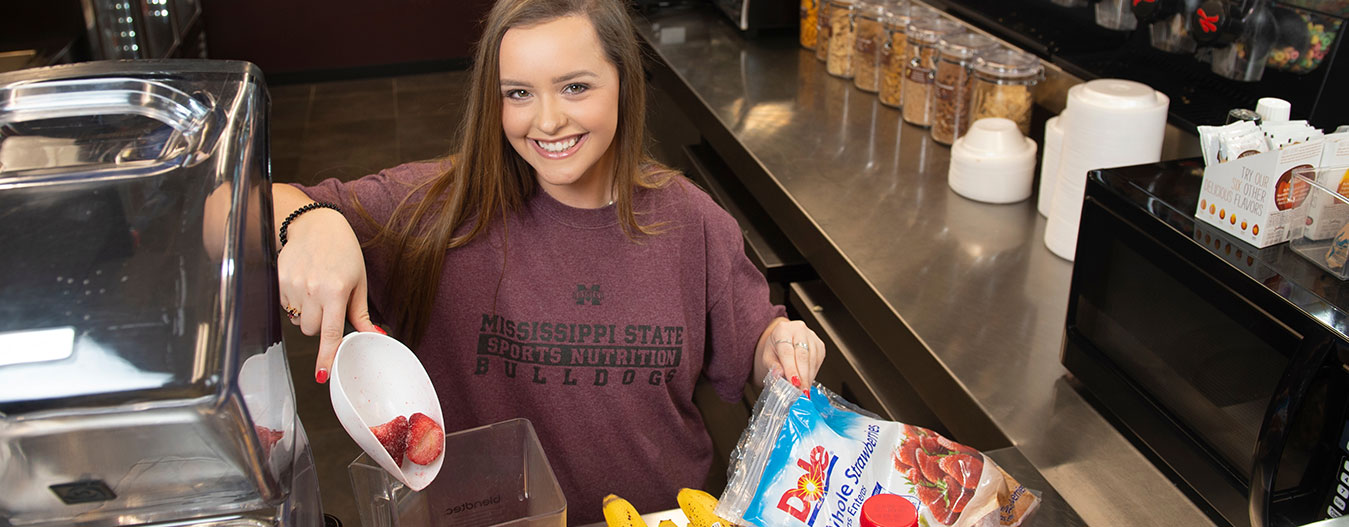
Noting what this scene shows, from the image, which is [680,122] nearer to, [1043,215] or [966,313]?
[1043,215]

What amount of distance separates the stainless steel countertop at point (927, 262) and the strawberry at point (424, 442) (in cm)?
69

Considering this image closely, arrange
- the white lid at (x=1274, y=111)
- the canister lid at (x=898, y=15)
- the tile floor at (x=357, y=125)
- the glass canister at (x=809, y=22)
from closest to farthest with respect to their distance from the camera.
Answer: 1. the white lid at (x=1274, y=111)
2. the canister lid at (x=898, y=15)
3. the glass canister at (x=809, y=22)
4. the tile floor at (x=357, y=125)

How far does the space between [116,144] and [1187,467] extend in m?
1.08

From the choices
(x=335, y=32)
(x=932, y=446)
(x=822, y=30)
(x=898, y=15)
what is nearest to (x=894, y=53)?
(x=898, y=15)

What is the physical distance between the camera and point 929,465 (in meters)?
A: 0.89

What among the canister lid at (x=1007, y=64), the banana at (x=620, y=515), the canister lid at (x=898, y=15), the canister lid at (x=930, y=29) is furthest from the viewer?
the canister lid at (x=898, y=15)

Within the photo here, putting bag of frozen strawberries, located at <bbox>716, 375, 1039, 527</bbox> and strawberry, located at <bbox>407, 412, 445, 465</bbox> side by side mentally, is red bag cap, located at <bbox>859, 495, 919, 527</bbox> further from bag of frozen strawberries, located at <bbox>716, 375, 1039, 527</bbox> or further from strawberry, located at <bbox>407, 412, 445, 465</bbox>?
strawberry, located at <bbox>407, 412, 445, 465</bbox>

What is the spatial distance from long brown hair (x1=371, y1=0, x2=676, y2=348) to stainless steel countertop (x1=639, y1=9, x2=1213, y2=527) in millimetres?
476

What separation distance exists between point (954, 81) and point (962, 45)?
8 centimetres

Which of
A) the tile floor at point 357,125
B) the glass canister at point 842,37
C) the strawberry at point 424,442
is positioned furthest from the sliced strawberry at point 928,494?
the tile floor at point 357,125

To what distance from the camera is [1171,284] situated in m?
1.12

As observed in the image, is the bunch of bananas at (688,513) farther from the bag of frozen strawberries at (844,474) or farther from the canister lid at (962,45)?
the canister lid at (962,45)

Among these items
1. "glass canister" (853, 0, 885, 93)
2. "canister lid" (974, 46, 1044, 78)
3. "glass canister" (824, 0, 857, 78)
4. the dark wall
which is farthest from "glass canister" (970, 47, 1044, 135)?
the dark wall

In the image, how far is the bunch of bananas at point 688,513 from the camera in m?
0.96
